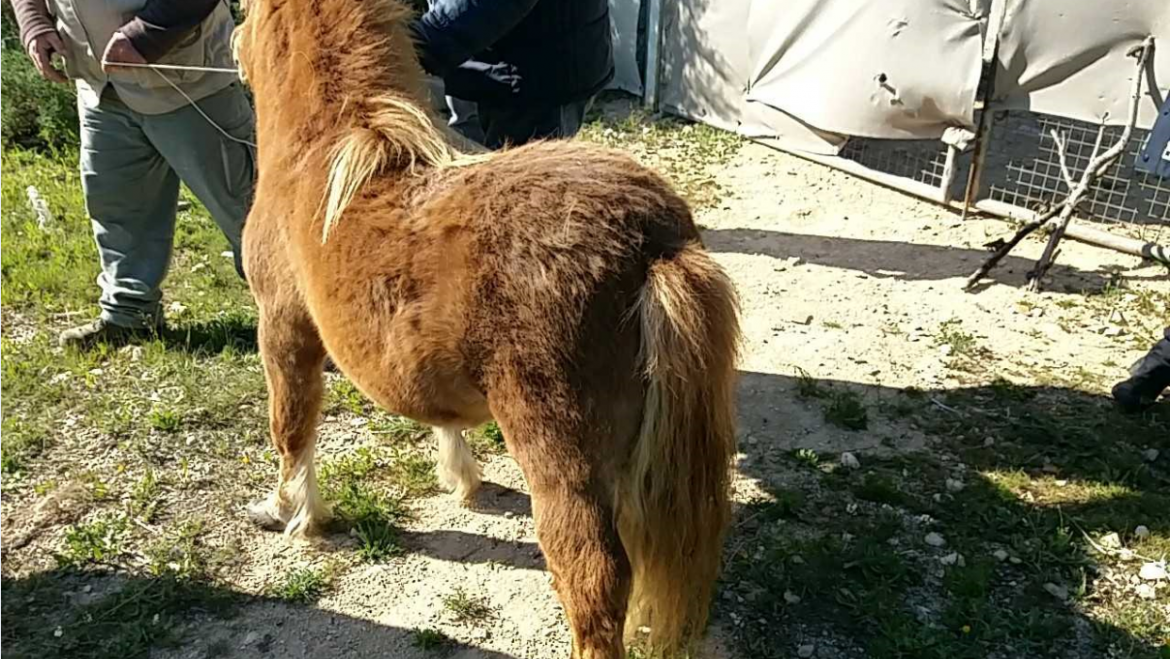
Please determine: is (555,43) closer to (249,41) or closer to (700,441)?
(249,41)

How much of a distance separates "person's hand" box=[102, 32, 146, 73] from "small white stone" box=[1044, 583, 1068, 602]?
4.00 m

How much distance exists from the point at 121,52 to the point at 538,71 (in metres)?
1.77

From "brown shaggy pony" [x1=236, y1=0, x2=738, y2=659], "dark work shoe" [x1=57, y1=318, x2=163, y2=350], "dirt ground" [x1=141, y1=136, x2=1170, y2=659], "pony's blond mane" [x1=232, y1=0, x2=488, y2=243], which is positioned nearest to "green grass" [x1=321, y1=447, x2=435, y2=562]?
"dirt ground" [x1=141, y1=136, x2=1170, y2=659]

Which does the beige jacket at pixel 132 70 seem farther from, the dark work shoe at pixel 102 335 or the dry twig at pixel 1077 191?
the dry twig at pixel 1077 191

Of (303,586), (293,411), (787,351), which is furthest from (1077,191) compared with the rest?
(303,586)

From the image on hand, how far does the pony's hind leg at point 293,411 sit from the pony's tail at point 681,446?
4.35 feet

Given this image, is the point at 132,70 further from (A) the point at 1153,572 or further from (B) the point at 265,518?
(A) the point at 1153,572

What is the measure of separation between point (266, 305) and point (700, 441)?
1610 mm

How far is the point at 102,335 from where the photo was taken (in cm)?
459

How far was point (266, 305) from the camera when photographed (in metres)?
3.12

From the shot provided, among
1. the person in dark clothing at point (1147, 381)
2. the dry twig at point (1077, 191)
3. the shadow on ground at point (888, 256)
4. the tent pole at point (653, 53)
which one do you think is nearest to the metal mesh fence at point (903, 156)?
the shadow on ground at point (888, 256)

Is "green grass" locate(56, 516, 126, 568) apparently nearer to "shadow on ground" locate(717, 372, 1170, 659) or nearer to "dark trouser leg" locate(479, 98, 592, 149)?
"dark trouser leg" locate(479, 98, 592, 149)

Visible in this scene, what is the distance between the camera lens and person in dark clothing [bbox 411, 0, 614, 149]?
3338mm

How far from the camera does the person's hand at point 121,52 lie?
3.77m
